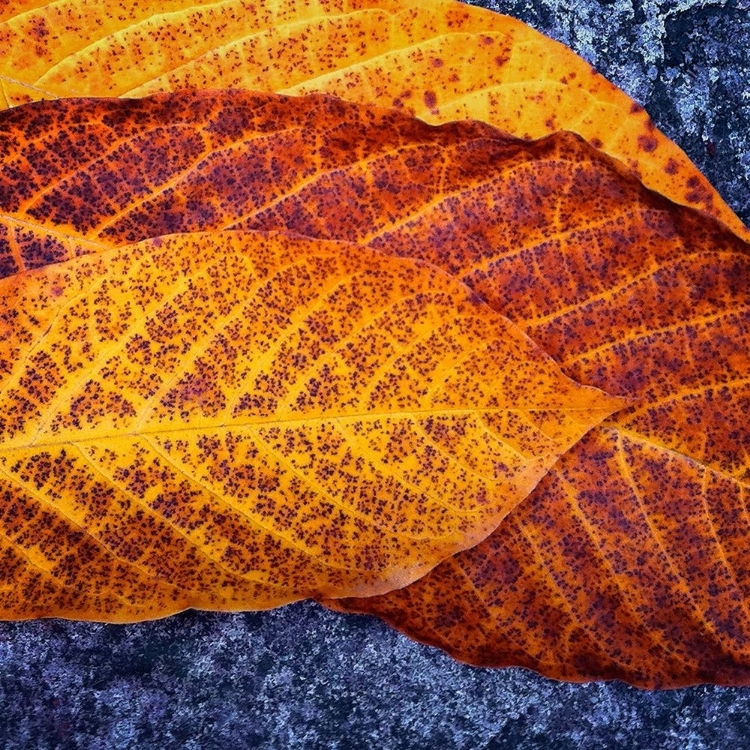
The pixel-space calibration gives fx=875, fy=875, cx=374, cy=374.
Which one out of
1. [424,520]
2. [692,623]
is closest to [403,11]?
[424,520]

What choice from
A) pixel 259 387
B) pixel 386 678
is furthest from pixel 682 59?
pixel 386 678

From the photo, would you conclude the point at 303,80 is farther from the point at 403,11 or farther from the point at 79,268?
the point at 79,268

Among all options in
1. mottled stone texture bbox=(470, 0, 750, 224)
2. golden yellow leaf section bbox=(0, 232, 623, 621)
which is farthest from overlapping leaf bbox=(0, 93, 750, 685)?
mottled stone texture bbox=(470, 0, 750, 224)

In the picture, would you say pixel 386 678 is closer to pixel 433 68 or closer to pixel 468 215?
pixel 468 215

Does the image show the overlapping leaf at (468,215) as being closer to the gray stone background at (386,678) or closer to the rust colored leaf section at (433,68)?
the rust colored leaf section at (433,68)

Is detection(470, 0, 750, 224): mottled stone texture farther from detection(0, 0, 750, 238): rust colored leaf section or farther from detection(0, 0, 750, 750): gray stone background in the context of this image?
detection(0, 0, 750, 238): rust colored leaf section

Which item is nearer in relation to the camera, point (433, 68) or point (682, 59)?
point (433, 68)

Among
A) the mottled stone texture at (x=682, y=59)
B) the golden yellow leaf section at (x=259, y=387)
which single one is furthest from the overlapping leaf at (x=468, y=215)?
the mottled stone texture at (x=682, y=59)
